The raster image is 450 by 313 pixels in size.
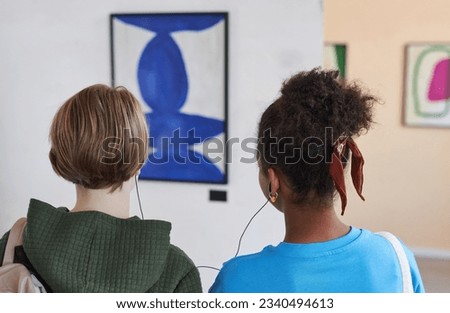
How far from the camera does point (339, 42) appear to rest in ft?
11.5

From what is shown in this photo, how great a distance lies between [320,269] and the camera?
2.74ft

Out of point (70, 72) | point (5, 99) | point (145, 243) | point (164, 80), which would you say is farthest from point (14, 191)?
point (145, 243)

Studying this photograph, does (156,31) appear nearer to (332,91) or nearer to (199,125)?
(199,125)

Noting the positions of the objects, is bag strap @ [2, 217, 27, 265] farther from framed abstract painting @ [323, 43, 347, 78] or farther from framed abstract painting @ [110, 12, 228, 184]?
framed abstract painting @ [323, 43, 347, 78]

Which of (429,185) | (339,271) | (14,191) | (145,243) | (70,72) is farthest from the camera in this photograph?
(429,185)

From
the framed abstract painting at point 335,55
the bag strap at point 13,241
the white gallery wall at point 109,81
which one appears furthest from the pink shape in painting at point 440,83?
the bag strap at point 13,241

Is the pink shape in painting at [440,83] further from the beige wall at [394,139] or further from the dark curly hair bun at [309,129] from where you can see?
the dark curly hair bun at [309,129]

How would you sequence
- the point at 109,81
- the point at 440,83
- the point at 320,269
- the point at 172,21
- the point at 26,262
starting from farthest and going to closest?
the point at 440,83 < the point at 109,81 < the point at 172,21 < the point at 26,262 < the point at 320,269

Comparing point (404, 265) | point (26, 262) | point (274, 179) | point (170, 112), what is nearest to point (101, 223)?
point (26, 262)

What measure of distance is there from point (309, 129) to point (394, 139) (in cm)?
278

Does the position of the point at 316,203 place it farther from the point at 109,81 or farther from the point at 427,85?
the point at 427,85

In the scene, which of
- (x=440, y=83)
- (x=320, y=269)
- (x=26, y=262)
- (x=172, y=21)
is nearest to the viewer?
(x=320, y=269)

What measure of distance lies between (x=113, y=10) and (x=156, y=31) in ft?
0.72

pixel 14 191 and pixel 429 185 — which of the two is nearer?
pixel 14 191
